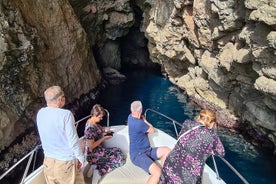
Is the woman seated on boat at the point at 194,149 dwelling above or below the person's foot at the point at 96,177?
above

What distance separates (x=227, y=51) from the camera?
15.0 m

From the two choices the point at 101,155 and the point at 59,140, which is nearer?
the point at 59,140

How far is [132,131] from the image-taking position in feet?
21.4

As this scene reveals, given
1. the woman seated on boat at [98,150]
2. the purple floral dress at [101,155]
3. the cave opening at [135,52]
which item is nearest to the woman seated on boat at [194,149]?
the woman seated on boat at [98,150]

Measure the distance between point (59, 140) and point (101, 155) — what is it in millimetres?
2152

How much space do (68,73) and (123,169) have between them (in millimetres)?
13487

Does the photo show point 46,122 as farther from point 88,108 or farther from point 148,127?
point 88,108

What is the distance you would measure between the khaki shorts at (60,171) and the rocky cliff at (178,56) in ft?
23.0

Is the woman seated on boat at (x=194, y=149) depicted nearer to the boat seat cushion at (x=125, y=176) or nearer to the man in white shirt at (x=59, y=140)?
the man in white shirt at (x=59, y=140)

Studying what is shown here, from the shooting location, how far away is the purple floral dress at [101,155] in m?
7.06

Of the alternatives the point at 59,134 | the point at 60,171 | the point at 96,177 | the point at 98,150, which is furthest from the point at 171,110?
the point at 59,134

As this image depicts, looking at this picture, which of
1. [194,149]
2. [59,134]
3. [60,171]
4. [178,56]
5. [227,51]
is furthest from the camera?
[178,56]

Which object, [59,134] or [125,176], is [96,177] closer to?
[125,176]

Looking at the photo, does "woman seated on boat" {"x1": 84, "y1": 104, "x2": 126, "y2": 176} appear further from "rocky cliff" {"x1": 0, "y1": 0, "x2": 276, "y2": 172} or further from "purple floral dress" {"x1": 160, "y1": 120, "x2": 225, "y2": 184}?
"rocky cliff" {"x1": 0, "y1": 0, "x2": 276, "y2": 172}
